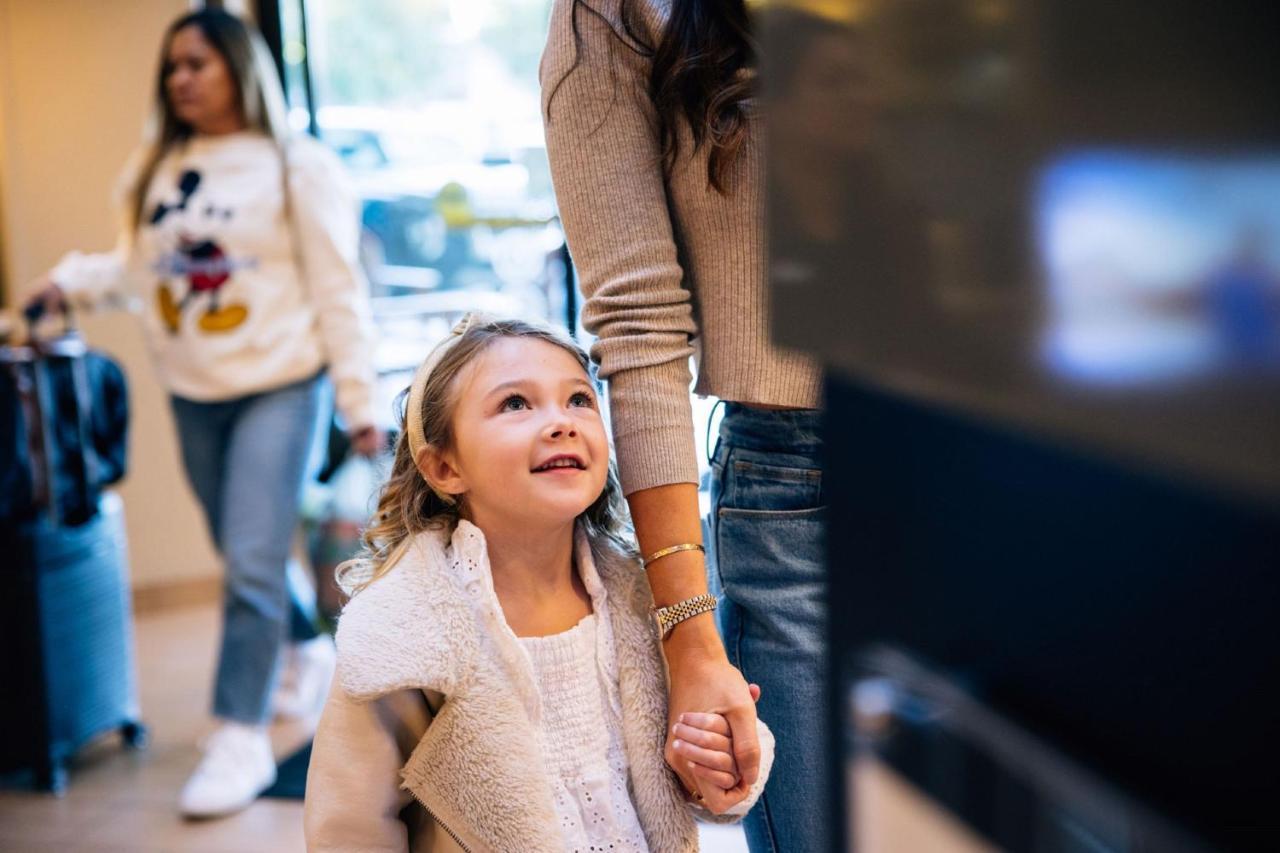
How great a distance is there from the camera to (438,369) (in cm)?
132

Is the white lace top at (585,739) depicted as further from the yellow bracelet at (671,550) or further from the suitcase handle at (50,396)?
the suitcase handle at (50,396)

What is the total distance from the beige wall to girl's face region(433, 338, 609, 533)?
10.2 feet

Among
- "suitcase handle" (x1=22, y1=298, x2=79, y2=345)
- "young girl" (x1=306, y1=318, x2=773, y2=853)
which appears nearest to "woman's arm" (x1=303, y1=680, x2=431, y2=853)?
"young girl" (x1=306, y1=318, x2=773, y2=853)

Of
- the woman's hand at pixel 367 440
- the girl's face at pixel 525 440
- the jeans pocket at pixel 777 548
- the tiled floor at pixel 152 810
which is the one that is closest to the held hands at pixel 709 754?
the jeans pocket at pixel 777 548

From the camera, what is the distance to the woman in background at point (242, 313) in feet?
9.03

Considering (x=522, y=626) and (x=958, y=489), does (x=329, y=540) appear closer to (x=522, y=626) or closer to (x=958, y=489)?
(x=522, y=626)

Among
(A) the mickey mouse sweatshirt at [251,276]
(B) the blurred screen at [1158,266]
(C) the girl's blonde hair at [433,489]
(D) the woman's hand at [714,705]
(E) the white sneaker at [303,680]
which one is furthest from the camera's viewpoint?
(E) the white sneaker at [303,680]

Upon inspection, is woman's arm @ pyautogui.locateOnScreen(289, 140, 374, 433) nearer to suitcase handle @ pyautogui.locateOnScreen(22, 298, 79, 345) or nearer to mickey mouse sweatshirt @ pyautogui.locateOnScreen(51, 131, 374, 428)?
mickey mouse sweatshirt @ pyautogui.locateOnScreen(51, 131, 374, 428)

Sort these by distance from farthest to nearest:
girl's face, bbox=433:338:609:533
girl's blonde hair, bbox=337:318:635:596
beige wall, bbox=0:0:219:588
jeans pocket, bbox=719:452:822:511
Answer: beige wall, bbox=0:0:219:588 < girl's blonde hair, bbox=337:318:635:596 < girl's face, bbox=433:338:609:533 < jeans pocket, bbox=719:452:822:511

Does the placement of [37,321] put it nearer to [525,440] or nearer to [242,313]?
[242,313]

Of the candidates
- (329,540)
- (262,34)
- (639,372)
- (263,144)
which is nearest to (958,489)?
(639,372)

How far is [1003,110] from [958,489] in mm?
112

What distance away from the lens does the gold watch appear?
39.1 inches

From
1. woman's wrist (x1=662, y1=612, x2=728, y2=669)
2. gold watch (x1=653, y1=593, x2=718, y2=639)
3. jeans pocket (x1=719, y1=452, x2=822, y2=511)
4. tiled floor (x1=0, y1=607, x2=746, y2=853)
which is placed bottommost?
tiled floor (x1=0, y1=607, x2=746, y2=853)
